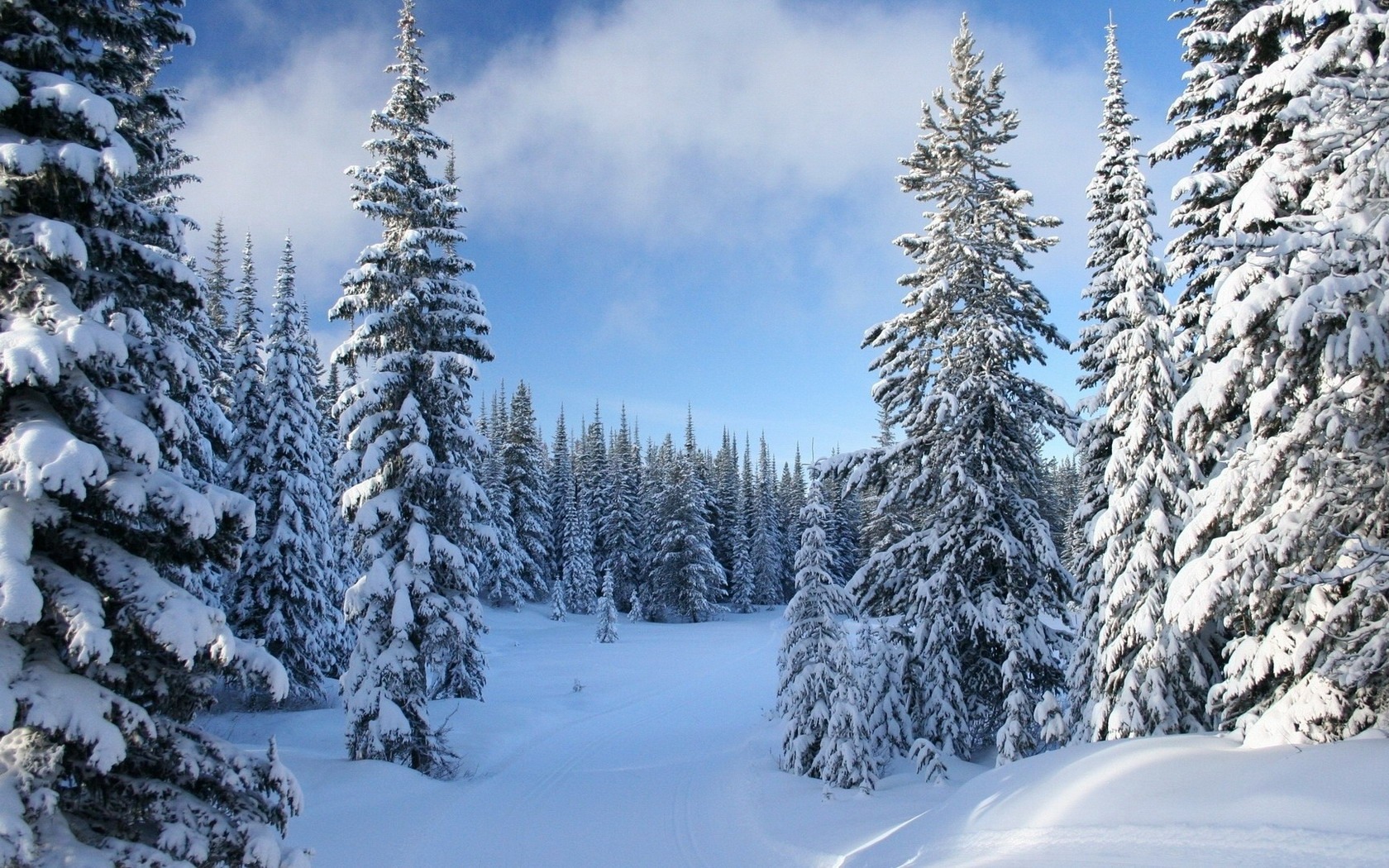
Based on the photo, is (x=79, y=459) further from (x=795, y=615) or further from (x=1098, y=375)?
(x=1098, y=375)

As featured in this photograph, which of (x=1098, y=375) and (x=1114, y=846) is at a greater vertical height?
(x=1098, y=375)

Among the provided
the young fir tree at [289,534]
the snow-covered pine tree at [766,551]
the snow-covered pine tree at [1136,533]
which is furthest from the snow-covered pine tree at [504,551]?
the snow-covered pine tree at [1136,533]

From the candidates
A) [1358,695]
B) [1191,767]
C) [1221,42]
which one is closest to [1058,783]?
Result: [1191,767]

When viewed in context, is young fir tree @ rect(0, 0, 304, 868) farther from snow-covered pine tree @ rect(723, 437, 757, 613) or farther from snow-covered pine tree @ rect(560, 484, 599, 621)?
snow-covered pine tree @ rect(723, 437, 757, 613)

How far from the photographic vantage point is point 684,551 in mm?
62031

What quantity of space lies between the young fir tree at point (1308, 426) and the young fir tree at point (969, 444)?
612 centimetres

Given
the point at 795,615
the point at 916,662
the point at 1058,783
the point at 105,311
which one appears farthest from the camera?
the point at 795,615

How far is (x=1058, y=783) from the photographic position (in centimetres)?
758

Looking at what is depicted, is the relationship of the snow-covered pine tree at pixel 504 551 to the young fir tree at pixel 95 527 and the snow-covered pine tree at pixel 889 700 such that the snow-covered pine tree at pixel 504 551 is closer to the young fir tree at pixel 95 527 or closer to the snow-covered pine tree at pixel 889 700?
the snow-covered pine tree at pixel 889 700

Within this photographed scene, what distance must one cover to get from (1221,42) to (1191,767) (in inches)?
444

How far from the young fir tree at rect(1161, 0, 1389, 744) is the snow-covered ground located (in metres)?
0.78

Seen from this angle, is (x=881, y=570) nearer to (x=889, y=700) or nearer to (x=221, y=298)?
(x=889, y=700)

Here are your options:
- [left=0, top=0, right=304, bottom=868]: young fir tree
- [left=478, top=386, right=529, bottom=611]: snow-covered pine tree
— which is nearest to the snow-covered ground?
[left=0, top=0, right=304, bottom=868]: young fir tree

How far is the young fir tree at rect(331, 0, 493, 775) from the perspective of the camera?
15.7 meters
